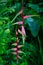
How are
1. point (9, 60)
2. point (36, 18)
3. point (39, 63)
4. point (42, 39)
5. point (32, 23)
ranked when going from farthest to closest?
point (9, 60) < point (39, 63) < point (42, 39) < point (36, 18) < point (32, 23)

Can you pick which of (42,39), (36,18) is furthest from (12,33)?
(36,18)

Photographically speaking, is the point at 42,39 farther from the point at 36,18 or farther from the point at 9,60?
the point at 9,60

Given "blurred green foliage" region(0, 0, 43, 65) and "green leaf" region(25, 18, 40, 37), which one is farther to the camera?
"blurred green foliage" region(0, 0, 43, 65)

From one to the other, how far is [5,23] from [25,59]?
0.33 metres

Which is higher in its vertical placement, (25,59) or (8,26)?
(8,26)

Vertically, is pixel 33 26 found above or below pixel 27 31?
above

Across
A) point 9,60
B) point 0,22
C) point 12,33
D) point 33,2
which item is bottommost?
point 9,60

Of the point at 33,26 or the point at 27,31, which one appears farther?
the point at 27,31

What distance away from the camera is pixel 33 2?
4.92ft

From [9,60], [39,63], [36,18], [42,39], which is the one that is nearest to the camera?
[36,18]

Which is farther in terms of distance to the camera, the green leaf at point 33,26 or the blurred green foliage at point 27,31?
the blurred green foliage at point 27,31

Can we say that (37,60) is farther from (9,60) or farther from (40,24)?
(40,24)

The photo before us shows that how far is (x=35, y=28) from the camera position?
1304 millimetres

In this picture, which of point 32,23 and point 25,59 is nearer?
point 32,23
